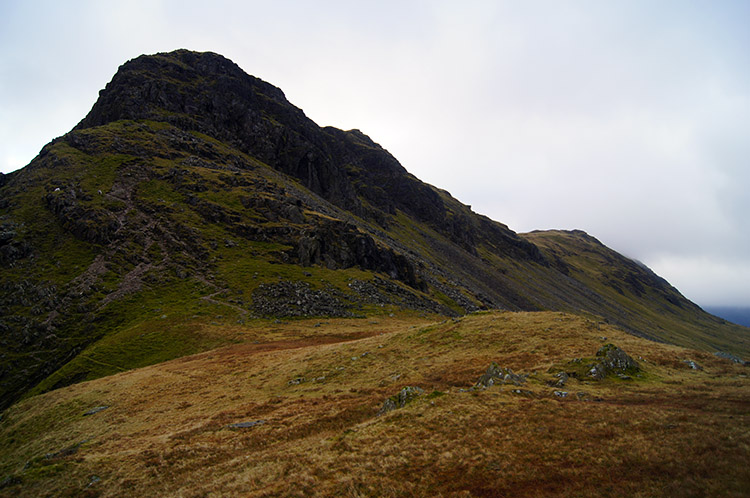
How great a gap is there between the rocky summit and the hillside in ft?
1.89

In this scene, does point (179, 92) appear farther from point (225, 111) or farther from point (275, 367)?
point (275, 367)

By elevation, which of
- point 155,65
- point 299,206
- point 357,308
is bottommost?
point 357,308

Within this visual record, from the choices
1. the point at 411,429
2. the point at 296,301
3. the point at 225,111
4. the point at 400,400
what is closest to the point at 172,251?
the point at 296,301

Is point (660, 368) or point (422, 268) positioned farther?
point (422, 268)

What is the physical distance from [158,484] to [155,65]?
666 ft

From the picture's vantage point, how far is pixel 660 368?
83.2ft

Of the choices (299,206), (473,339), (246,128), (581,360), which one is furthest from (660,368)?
(246,128)

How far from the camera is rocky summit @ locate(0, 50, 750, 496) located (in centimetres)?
1512

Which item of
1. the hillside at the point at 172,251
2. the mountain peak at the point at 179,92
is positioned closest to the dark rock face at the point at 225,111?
the mountain peak at the point at 179,92

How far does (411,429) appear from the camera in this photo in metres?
19.1

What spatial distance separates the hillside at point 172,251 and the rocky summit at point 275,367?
0.58 m

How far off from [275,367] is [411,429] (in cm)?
2498

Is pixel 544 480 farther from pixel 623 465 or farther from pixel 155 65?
pixel 155 65

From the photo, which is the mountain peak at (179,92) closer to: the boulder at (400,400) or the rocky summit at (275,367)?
the rocky summit at (275,367)
